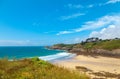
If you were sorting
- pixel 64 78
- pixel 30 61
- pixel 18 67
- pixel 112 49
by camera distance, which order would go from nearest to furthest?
pixel 64 78
pixel 18 67
pixel 30 61
pixel 112 49

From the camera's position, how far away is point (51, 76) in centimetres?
1155

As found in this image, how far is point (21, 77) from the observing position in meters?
11.4

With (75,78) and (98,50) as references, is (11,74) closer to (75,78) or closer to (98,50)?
(75,78)

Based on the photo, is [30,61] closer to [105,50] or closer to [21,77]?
[21,77]

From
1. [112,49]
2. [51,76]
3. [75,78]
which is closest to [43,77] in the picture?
[51,76]

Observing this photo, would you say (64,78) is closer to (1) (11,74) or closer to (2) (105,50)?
(1) (11,74)

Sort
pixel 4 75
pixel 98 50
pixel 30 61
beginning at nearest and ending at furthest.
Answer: pixel 4 75
pixel 30 61
pixel 98 50

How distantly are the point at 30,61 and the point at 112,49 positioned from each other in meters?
70.6

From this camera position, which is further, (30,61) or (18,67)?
(30,61)

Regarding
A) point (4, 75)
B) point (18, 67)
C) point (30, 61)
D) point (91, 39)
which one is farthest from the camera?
point (91, 39)

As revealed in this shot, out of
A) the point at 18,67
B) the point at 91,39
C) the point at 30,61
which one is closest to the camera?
the point at 18,67

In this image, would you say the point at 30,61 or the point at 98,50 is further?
the point at 98,50

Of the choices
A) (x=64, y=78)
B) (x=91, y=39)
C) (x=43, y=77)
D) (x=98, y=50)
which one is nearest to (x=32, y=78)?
(x=43, y=77)

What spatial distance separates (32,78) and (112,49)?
250 ft
